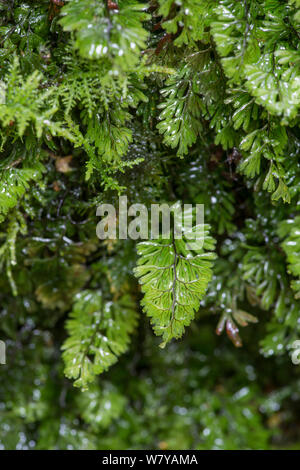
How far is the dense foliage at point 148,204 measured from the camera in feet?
2.68

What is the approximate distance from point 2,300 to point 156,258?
2.60ft

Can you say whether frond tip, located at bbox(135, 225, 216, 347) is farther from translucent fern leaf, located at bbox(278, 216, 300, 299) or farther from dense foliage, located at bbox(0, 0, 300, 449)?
translucent fern leaf, located at bbox(278, 216, 300, 299)

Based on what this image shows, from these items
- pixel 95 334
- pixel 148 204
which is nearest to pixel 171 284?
pixel 148 204

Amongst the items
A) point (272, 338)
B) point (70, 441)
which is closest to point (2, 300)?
point (70, 441)

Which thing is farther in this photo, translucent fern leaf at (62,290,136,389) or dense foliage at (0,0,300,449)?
translucent fern leaf at (62,290,136,389)

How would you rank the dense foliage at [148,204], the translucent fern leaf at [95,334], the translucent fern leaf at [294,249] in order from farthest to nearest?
the translucent fern leaf at [95,334] → the translucent fern leaf at [294,249] → the dense foliage at [148,204]

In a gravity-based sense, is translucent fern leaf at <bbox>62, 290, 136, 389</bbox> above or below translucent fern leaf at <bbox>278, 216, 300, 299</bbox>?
below

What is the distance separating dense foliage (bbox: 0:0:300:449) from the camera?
2.68 ft

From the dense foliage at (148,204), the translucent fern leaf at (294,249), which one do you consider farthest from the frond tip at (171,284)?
the translucent fern leaf at (294,249)

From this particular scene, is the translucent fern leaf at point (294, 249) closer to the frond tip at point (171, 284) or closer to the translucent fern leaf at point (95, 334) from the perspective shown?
the frond tip at point (171, 284)

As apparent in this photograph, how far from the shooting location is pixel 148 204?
109 centimetres

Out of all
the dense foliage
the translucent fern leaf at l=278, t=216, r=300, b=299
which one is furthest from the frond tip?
the translucent fern leaf at l=278, t=216, r=300, b=299

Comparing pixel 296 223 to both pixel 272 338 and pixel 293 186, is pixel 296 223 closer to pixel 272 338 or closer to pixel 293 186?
pixel 293 186

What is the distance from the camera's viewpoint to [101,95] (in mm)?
873
